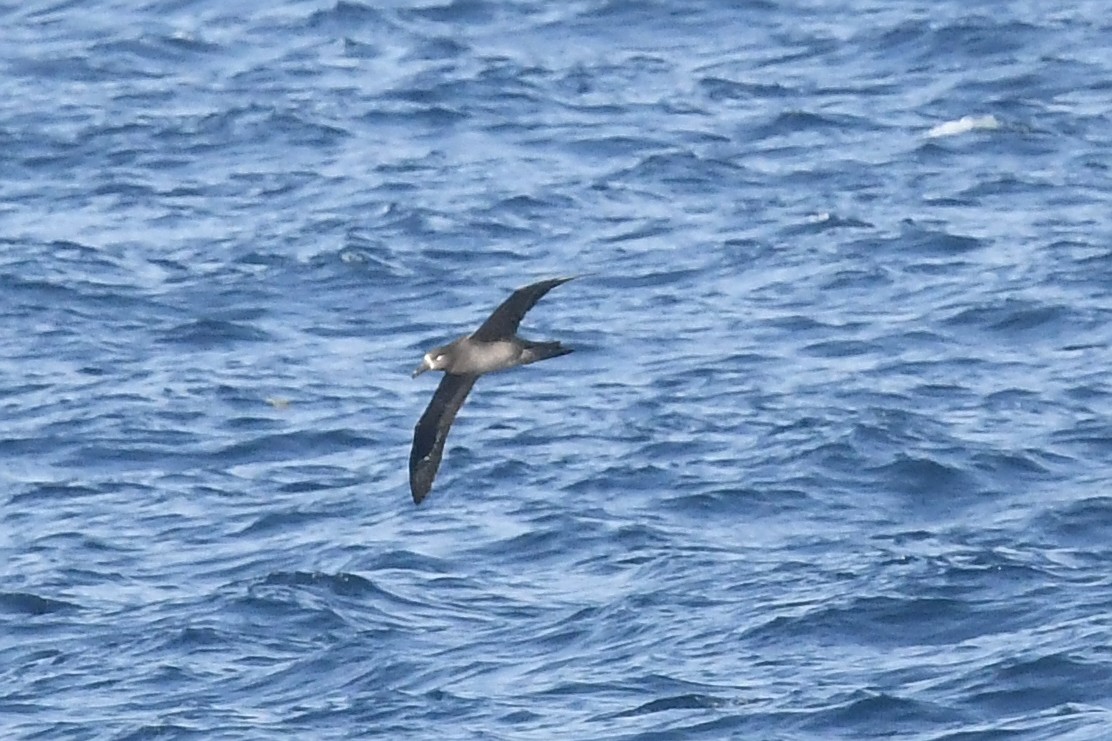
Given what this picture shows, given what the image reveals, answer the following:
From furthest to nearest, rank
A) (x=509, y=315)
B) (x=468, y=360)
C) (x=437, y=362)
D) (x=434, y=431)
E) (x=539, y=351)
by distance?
(x=434, y=431)
(x=437, y=362)
(x=468, y=360)
(x=539, y=351)
(x=509, y=315)

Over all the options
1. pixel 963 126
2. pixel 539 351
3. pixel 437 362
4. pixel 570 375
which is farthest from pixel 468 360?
pixel 963 126

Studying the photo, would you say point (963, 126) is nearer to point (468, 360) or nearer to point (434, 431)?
point (434, 431)

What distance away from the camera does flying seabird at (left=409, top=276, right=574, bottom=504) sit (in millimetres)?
14062

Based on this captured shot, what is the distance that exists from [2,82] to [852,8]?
1162 cm

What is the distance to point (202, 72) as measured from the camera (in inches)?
1390

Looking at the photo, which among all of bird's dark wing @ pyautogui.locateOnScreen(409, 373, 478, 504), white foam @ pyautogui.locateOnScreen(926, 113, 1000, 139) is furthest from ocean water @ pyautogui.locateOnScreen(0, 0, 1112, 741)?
bird's dark wing @ pyautogui.locateOnScreen(409, 373, 478, 504)

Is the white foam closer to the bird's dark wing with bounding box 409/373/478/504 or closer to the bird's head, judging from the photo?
the bird's dark wing with bounding box 409/373/478/504

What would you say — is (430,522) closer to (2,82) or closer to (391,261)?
(391,261)

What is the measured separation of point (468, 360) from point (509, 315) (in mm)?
567

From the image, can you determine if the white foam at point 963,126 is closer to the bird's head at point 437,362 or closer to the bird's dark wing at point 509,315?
the bird's head at point 437,362

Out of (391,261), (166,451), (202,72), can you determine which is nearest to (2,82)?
(202,72)

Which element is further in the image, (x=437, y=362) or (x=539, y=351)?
(x=437, y=362)

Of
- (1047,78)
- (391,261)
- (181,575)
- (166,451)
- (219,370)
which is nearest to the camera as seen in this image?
(181,575)

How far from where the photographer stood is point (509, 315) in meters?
14.1
